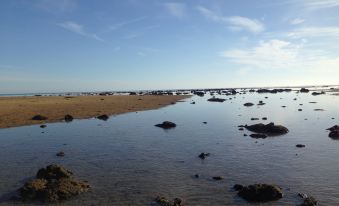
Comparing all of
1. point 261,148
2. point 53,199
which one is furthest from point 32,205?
point 261,148

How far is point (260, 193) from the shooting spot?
59.6 ft

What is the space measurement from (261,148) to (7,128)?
108 feet

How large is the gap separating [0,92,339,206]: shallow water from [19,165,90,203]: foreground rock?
25.8 inches

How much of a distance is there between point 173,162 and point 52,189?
9734 mm

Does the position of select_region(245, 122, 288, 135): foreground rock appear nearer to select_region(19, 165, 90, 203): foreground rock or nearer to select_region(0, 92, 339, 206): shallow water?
select_region(0, 92, 339, 206): shallow water

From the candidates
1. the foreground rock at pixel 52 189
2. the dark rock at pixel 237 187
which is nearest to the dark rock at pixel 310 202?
the dark rock at pixel 237 187

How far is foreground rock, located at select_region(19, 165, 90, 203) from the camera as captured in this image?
18250 mm

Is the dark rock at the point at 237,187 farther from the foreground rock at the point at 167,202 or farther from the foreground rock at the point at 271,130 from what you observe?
the foreground rock at the point at 271,130

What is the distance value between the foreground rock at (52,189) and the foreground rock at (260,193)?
875cm

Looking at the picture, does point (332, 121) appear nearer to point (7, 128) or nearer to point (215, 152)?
point (215, 152)

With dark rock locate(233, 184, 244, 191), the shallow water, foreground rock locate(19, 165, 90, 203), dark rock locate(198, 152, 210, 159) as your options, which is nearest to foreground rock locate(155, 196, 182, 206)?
the shallow water

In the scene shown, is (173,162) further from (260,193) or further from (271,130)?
(271,130)

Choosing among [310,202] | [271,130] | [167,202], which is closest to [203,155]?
[167,202]

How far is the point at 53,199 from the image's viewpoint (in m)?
18.0
